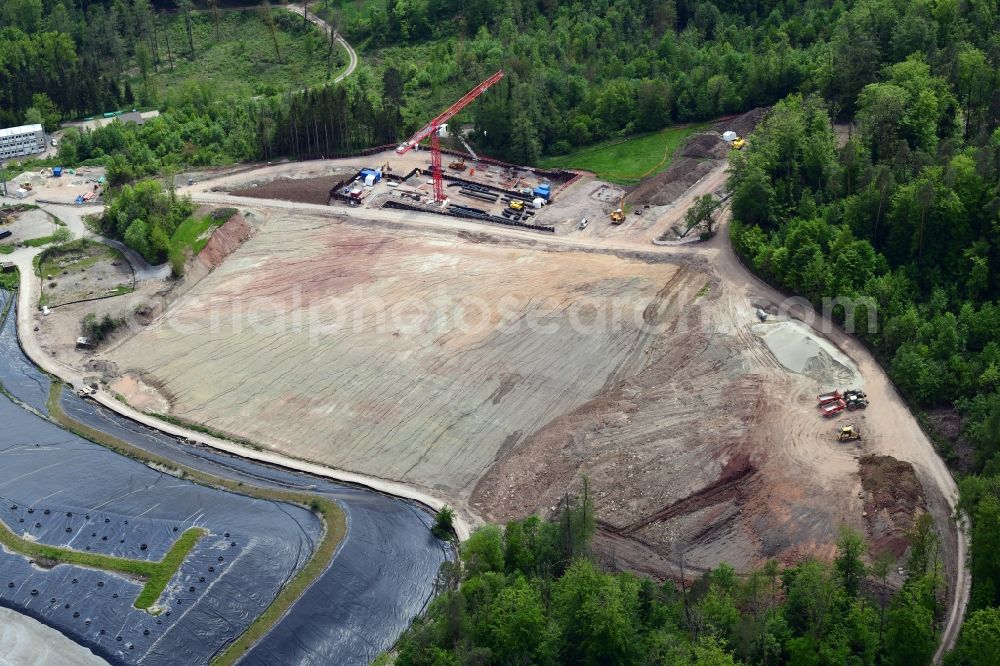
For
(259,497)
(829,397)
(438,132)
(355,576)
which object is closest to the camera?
(355,576)

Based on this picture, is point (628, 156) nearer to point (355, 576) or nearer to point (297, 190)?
point (297, 190)

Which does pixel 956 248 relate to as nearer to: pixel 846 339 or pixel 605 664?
pixel 846 339

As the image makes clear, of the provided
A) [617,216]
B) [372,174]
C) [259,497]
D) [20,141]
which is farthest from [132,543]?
[20,141]

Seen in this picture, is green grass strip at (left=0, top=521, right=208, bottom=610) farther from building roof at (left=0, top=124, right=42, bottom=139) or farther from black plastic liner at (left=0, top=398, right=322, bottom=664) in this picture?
building roof at (left=0, top=124, right=42, bottom=139)

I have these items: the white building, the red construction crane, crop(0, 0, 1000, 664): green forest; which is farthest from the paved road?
the red construction crane

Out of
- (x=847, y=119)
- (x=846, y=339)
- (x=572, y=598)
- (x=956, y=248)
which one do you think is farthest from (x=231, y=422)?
(x=847, y=119)

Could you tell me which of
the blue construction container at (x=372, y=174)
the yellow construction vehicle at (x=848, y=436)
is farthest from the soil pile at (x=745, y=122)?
the yellow construction vehicle at (x=848, y=436)
